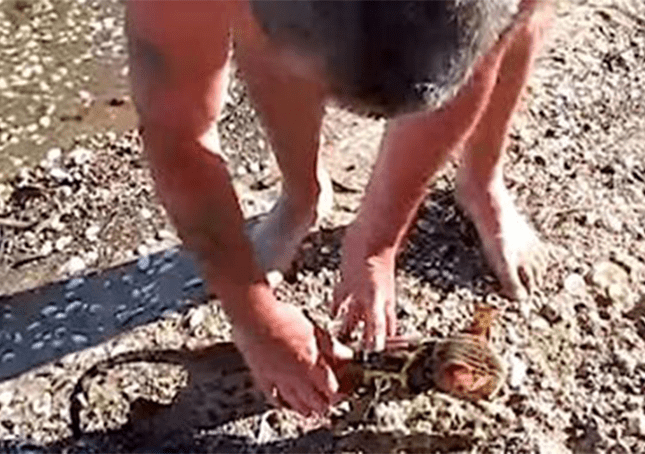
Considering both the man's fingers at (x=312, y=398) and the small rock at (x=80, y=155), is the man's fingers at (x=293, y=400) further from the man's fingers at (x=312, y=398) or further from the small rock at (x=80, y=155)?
the small rock at (x=80, y=155)

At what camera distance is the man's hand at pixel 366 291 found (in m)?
1.85

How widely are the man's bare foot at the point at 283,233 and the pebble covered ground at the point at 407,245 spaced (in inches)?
1.4

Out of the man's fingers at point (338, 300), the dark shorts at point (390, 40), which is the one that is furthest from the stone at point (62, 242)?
the dark shorts at point (390, 40)

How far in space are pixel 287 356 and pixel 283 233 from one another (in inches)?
13.1

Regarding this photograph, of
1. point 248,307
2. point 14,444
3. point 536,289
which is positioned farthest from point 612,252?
point 14,444

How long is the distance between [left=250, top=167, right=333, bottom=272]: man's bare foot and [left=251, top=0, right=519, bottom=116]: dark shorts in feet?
2.39

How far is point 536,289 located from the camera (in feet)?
6.55

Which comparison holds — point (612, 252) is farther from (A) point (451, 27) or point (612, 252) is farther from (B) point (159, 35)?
(A) point (451, 27)

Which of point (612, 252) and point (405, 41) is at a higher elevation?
point (405, 41)

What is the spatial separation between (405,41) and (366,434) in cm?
74

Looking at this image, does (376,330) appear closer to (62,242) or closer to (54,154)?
(62,242)

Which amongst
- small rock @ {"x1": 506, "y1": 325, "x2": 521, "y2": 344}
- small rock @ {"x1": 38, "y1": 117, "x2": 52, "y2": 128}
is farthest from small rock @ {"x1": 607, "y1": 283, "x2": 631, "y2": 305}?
small rock @ {"x1": 38, "y1": 117, "x2": 52, "y2": 128}

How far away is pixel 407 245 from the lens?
2033 millimetres

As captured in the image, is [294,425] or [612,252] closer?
[294,425]
